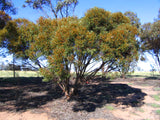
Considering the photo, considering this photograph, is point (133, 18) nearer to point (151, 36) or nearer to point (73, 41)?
point (151, 36)

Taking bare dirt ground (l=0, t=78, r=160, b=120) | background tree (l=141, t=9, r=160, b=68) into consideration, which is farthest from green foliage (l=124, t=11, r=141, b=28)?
bare dirt ground (l=0, t=78, r=160, b=120)

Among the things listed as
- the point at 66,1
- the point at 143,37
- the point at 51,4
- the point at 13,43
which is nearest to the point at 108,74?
the point at 13,43

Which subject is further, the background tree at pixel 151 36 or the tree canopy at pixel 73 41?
the background tree at pixel 151 36

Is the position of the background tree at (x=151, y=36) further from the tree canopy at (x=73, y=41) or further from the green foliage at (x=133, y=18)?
the tree canopy at (x=73, y=41)

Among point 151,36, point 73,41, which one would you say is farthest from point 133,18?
point 73,41

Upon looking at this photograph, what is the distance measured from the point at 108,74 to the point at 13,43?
4.47 m

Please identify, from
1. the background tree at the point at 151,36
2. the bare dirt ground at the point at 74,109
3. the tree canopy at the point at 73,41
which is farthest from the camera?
the background tree at the point at 151,36

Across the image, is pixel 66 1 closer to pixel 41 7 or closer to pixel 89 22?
pixel 41 7

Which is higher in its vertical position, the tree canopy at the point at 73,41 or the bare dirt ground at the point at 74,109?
the tree canopy at the point at 73,41

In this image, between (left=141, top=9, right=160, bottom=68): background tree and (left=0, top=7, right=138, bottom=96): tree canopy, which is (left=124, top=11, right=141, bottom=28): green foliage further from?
(left=0, top=7, right=138, bottom=96): tree canopy

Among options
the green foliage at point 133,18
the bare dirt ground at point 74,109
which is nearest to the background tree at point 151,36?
the green foliage at point 133,18

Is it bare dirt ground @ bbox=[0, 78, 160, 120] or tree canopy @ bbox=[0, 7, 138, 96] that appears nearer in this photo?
tree canopy @ bbox=[0, 7, 138, 96]

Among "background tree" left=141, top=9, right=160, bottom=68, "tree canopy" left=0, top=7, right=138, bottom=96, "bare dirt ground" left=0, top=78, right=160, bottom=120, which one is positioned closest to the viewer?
"tree canopy" left=0, top=7, right=138, bottom=96

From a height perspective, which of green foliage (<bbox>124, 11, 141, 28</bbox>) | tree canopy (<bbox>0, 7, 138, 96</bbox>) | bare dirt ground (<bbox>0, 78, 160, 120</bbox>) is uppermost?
green foliage (<bbox>124, 11, 141, 28</bbox>)
